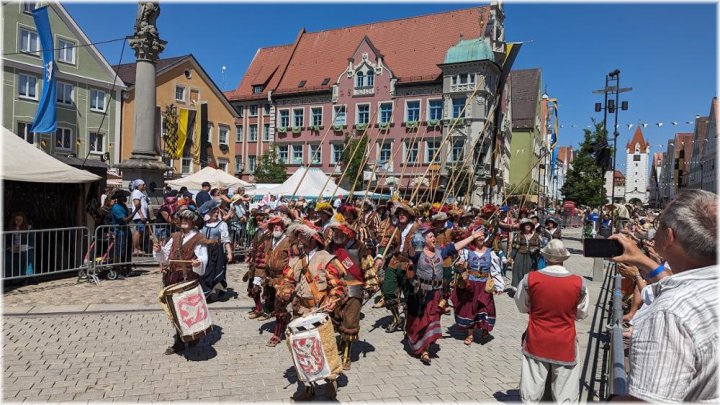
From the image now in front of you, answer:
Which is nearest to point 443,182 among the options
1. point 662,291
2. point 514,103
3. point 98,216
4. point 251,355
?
point 514,103

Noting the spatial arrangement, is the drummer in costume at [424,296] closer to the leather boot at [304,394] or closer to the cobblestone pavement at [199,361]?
the cobblestone pavement at [199,361]

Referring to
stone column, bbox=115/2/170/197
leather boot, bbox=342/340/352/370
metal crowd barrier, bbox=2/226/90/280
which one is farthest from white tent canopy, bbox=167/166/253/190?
leather boot, bbox=342/340/352/370

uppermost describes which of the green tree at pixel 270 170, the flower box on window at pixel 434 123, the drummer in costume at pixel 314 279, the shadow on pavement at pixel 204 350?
the flower box on window at pixel 434 123

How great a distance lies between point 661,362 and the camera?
1679 mm

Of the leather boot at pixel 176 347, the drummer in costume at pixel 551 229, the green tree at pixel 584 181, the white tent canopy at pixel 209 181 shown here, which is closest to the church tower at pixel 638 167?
the green tree at pixel 584 181

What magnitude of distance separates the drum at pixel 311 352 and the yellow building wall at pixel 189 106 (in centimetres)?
3231

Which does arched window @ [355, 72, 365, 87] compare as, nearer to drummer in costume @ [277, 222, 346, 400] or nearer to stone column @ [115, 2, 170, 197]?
stone column @ [115, 2, 170, 197]

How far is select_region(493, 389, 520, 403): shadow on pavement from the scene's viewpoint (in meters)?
5.17

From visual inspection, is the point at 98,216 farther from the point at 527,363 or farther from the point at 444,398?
the point at 527,363

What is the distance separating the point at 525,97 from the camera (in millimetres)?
58188

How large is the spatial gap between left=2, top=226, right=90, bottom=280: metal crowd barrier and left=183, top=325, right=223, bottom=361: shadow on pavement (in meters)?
4.40

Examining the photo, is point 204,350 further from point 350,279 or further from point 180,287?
point 350,279

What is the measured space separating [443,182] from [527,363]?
35.8m

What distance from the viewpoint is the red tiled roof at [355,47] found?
4391 cm
